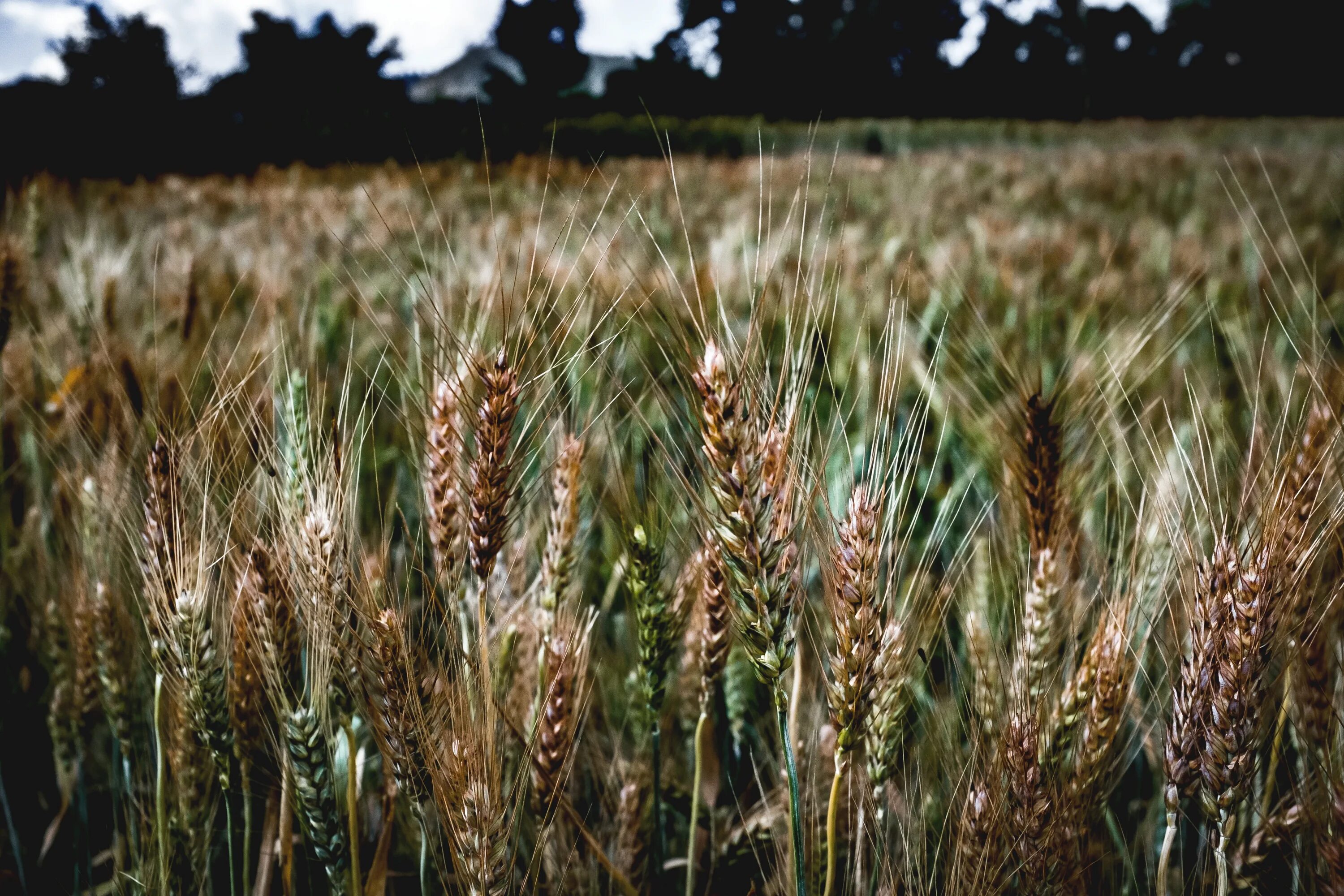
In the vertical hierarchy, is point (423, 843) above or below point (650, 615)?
below

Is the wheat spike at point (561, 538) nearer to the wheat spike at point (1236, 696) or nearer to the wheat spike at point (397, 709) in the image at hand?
the wheat spike at point (397, 709)

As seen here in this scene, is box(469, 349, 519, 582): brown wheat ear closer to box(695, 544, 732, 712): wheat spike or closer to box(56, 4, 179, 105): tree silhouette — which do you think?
box(695, 544, 732, 712): wheat spike

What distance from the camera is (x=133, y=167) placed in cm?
445

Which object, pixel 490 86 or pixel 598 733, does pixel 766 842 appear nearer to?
pixel 598 733

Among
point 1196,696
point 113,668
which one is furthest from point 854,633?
point 113,668

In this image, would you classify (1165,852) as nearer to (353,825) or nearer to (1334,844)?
(1334,844)

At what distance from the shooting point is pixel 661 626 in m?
0.59

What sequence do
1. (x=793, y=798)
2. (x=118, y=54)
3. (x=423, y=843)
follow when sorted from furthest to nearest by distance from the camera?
(x=118, y=54) → (x=423, y=843) → (x=793, y=798)

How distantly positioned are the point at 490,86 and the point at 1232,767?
27.9 m

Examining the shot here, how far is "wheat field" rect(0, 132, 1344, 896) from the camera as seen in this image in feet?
1.46

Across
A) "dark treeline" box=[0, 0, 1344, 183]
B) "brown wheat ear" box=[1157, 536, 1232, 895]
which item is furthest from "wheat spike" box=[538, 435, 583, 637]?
"dark treeline" box=[0, 0, 1344, 183]

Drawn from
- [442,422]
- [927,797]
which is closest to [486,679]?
[442,422]

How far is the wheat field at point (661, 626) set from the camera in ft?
1.46

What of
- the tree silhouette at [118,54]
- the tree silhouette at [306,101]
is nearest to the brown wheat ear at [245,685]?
the tree silhouette at [306,101]
